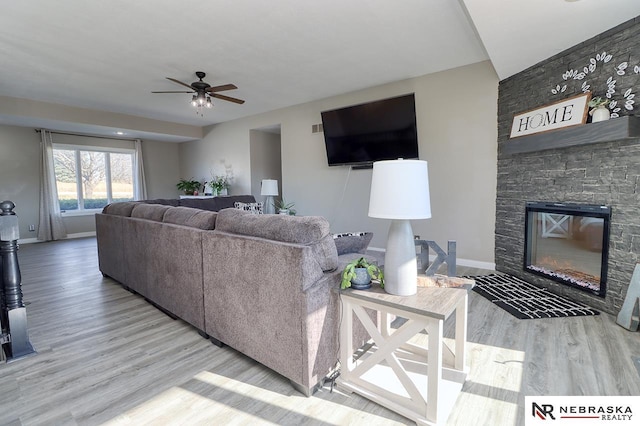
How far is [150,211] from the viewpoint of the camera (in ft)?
9.63

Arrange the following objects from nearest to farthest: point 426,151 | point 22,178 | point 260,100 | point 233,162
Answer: point 426,151
point 260,100
point 22,178
point 233,162

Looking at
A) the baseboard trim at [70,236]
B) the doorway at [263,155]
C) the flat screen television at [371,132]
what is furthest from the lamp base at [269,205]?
the baseboard trim at [70,236]

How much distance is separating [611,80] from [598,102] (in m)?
0.20

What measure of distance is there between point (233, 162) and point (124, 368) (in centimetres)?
→ 574

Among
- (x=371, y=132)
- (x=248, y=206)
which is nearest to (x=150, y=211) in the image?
(x=248, y=206)

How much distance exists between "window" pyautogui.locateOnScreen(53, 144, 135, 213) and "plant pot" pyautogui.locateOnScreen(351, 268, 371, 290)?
787 centimetres

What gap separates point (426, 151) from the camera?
14.4 feet

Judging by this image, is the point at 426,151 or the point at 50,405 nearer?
the point at 50,405

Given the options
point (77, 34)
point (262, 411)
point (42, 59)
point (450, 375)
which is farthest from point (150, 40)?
point (450, 375)

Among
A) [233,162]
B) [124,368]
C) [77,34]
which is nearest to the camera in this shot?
[124,368]

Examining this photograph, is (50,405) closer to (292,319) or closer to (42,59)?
(292,319)

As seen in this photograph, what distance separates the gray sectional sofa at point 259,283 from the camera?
1624 mm

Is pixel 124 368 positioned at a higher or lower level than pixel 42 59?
lower

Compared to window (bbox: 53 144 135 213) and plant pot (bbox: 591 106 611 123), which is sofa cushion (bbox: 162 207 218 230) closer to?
plant pot (bbox: 591 106 611 123)
